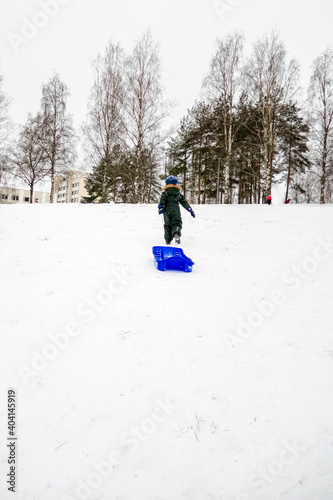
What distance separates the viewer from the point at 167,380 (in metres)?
1.97

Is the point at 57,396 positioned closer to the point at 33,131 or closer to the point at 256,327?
the point at 256,327

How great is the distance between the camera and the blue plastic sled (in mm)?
4344

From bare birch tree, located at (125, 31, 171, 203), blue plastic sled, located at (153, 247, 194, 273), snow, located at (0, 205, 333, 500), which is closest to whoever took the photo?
snow, located at (0, 205, 333, 500)

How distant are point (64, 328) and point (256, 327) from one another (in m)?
2.20

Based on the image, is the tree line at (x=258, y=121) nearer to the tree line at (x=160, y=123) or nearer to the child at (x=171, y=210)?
the tree line at (x=160, y=123)

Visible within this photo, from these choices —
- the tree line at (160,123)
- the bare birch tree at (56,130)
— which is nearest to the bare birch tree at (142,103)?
the tree line at (160,123)

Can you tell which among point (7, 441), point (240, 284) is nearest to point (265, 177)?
point (240, 284)

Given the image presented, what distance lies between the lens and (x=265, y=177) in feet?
47.6

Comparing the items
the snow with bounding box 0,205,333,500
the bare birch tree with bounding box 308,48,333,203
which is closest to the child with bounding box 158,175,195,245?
the snow with bounding box 0,205,333,500

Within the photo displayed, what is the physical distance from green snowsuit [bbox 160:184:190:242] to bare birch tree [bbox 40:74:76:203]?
50.3 feet

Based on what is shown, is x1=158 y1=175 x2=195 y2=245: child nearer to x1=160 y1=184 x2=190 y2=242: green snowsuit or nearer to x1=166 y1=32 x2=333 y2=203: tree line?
x1=160 y1=184 x2=190 y2=242: green snowsuit

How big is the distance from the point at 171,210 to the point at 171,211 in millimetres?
24

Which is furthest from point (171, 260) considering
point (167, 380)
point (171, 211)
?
point (167, 380)

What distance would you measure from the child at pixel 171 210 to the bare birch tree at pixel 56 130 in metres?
15.3
